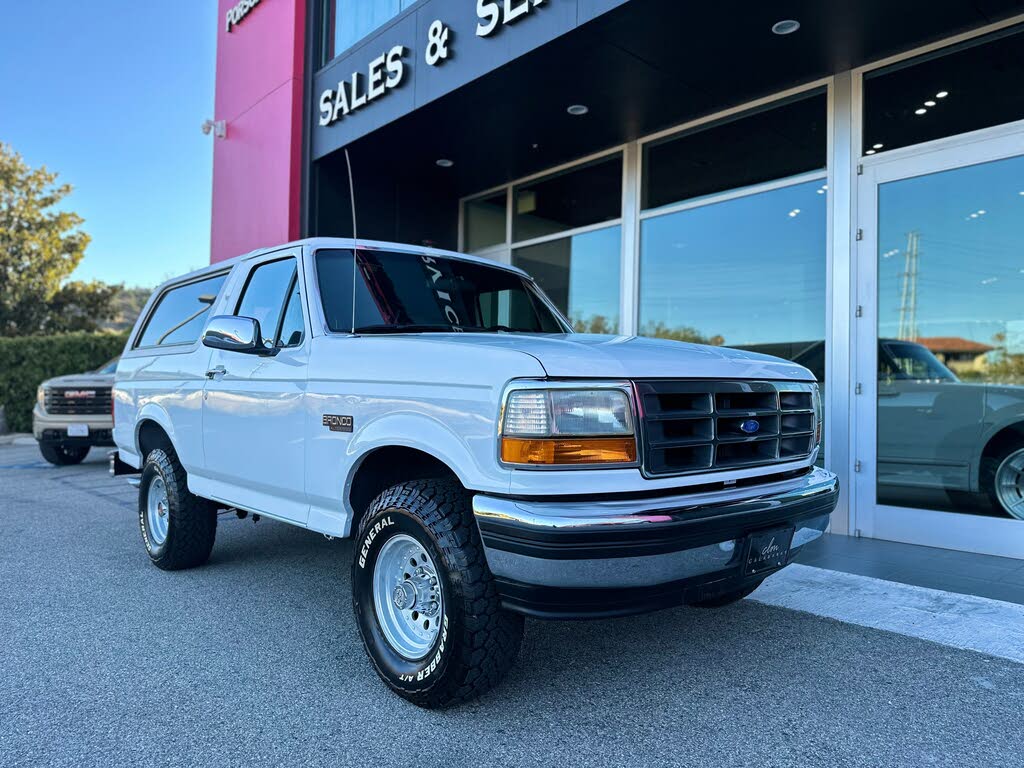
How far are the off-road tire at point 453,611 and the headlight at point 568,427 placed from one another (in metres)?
0.37

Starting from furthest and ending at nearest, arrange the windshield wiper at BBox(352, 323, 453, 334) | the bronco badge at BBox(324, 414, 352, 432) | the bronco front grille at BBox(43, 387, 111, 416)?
the bronco front grille at BBox(43, 387, 111, 416), the windshield wiper at BBox(352, 323, 453, 334), the bronco badge at BBox(324, 414, 352, 432)

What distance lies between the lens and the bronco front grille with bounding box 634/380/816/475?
2.46m

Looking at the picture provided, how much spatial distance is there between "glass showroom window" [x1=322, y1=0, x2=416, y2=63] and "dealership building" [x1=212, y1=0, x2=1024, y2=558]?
4 centimetres

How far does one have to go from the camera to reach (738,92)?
6.51m

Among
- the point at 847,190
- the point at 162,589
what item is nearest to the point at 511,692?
the point at 162,589

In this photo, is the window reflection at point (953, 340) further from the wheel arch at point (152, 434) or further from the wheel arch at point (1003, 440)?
the wheel arch at point (152, 434)

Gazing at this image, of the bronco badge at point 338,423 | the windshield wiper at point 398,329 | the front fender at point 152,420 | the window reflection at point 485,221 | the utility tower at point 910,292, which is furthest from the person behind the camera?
the window reflection at point 485,221

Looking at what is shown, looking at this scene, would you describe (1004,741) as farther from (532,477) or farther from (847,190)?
(847,190)

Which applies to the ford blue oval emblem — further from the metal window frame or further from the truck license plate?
the metal window frame

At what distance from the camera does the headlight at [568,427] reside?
7.72 ft

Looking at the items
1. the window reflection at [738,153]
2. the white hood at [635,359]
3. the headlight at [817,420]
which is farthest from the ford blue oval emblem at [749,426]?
the window reflection at [738,153]

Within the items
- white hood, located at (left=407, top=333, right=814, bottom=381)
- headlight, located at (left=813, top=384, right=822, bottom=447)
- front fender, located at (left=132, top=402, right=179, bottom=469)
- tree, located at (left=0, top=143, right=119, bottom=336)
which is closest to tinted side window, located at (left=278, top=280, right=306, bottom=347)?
white hood, located at (left=407, top=333, right=814, bottom=381)

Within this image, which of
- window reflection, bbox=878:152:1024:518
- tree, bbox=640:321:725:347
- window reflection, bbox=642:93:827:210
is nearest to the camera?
window reflection, bbox=878:152:1024:518

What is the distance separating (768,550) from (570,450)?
0.96 m
